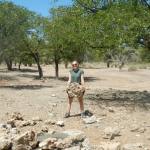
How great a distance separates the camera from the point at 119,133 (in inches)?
546

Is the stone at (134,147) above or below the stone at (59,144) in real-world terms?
below

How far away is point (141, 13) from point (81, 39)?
3.76 meters

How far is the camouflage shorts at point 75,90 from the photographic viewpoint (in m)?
15.9

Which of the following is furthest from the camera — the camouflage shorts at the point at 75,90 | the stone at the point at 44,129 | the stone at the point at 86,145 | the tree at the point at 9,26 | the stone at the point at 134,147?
the tree at the point at 9,26

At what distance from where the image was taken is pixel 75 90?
1595cm

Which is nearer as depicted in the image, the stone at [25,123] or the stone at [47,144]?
the stone at [47,144]

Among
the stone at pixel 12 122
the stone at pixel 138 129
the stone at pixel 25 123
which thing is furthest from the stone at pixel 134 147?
the stone at pixel 12 122

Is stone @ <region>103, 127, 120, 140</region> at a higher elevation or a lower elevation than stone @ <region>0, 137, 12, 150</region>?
lower

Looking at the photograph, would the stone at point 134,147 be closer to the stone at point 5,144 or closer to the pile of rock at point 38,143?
the pile of rock at point 38,143

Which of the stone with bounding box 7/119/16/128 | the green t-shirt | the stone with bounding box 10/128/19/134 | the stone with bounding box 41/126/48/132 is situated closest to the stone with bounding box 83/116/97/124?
the green t-shirt

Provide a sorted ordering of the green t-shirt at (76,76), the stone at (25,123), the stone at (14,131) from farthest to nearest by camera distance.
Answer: the green t-shirt at (76,76)
the stone at (25,123)
the stone at (14,131)

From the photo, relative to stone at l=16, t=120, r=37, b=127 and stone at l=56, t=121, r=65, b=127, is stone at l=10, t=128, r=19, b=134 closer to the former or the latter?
→ stone at l=16, t=120, r=37, b=127

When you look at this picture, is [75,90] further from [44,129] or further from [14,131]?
[14,131]

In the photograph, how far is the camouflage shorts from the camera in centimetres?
1595
